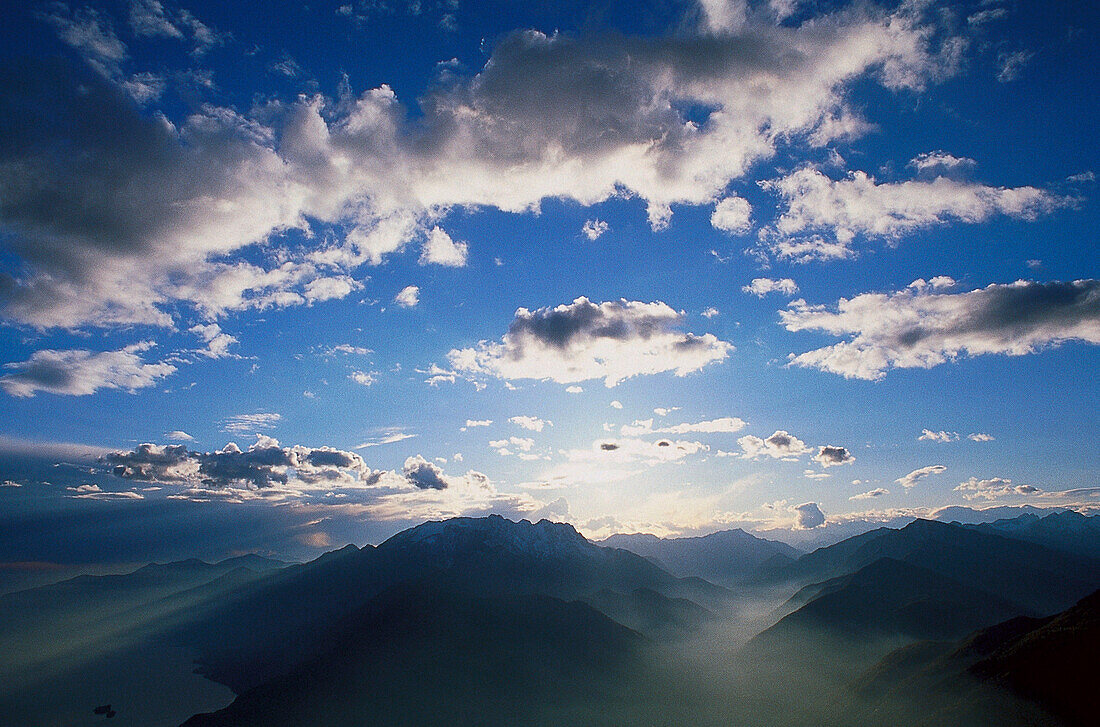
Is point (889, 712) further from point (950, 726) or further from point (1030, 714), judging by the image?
point (1030, 714)

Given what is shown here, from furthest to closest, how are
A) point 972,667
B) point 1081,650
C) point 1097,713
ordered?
point 972,667 < point 1081,650 < point 1097,713

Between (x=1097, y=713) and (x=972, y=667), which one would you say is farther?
(x=972, y=667)

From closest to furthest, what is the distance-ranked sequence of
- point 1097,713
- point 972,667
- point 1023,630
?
point 1097,713, point 972,667, point 1023,630

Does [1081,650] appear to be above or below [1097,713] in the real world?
above

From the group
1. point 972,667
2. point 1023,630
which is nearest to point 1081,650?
point 972,667

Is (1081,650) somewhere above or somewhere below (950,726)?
above

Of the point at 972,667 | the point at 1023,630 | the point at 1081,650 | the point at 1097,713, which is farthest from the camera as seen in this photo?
the point at 1023,630

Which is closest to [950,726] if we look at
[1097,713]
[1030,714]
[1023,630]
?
[1030,714]

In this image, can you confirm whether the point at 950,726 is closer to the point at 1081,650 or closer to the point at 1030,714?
the point at 1030,714

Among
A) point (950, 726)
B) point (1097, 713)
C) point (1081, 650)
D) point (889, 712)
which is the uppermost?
point (1081, 650)
